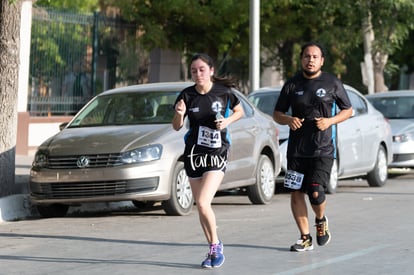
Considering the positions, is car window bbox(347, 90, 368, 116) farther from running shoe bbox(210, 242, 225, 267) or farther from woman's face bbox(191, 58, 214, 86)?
running shoe bbox(210, 242, 225, 267)

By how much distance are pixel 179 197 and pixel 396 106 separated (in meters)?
8.82

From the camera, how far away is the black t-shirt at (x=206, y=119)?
379 inches

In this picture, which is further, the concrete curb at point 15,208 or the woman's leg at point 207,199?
the concrete curb at point 15,208

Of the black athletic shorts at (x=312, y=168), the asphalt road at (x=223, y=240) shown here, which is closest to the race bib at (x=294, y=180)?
the black athletic shorts at (x=312, y=168)

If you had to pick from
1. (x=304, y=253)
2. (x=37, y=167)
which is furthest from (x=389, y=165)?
(x=304, y=253)

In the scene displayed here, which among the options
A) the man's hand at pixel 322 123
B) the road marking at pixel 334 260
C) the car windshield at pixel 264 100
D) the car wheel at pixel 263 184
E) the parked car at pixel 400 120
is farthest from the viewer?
the parked car at pixel 400 120

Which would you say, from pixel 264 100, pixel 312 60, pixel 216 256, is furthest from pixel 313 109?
pixel 264 100

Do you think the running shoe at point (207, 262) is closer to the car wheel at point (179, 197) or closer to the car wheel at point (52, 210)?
the car wheel at point (179, 197)

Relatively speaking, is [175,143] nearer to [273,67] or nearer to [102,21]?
A: [102,21]

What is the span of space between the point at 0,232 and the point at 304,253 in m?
3.91

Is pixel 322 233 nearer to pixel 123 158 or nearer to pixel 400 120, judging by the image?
pixel 123 158

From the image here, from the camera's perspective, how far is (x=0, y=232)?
12.5 meters

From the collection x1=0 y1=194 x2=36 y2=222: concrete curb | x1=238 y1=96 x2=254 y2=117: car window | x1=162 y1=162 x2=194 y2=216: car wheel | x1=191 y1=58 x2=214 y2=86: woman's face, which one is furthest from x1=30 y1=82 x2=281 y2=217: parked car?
x1=191 y1=58 x2=214 y2=86: woman's face

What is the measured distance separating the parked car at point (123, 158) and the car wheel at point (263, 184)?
338mm
